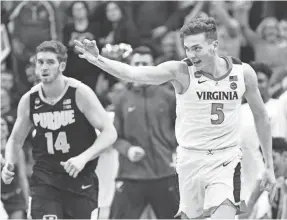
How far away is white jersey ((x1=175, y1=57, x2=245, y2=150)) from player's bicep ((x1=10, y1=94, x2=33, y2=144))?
1654 millimetres

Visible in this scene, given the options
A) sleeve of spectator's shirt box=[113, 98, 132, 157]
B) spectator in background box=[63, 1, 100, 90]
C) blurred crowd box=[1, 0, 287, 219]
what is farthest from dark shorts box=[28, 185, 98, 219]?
spectator in background box=[63, 1, 100, 90]

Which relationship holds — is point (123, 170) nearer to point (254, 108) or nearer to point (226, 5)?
point (254, 108)

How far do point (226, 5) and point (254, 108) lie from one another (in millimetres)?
6472

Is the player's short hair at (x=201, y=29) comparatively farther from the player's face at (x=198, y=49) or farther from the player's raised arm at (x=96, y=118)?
the player's raised arm at (x=96, y=118)

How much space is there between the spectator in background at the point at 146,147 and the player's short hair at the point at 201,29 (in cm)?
287

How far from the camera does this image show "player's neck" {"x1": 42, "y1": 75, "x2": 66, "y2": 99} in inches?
353

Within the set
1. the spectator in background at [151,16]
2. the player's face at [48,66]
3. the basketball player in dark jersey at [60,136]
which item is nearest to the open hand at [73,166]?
the basketball player in dark jersey at [60,136]

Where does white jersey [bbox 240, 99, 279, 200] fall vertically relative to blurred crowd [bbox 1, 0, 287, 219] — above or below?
below

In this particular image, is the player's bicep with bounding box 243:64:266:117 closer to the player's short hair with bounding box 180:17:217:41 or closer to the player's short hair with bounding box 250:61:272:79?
the player's short hair with bounding box 180:17:217:41

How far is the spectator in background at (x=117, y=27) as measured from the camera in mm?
13594

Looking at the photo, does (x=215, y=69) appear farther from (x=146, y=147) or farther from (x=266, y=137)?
(x=146, y=147)

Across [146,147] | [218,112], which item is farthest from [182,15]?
[218,112]

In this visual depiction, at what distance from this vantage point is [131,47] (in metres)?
12.7

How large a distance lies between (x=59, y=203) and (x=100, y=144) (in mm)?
673
